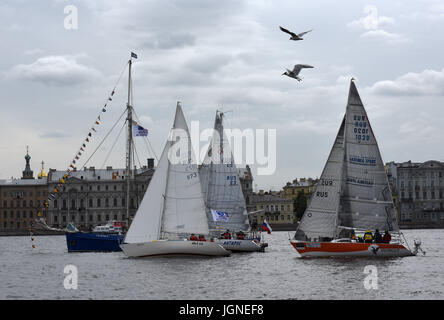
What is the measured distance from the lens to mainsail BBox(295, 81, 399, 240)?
127 ft

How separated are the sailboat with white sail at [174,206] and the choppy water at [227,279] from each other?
98 centimetres

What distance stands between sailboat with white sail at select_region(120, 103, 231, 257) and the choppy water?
979 mm

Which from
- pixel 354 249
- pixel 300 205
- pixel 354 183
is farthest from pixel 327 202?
pixel 300 205

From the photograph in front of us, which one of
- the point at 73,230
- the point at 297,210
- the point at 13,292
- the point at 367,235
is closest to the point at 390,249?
the point at 367,235

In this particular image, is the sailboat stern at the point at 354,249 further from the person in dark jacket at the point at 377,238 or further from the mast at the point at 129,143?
the mast at the point at 129,143

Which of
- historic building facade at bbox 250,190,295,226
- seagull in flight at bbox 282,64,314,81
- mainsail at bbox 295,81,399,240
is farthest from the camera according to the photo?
historic building facade at bbox 250,190,295,226

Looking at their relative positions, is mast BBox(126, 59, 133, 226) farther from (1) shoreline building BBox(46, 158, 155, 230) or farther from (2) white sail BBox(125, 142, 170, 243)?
(1) shoreline building BBox(46, 158, 155, 230)

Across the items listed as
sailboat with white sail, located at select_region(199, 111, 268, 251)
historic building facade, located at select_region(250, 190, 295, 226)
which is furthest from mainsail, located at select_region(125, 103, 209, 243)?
historic building facade, located at select_region(250, 190, 295, 226)

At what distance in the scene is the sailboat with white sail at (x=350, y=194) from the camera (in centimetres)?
3847

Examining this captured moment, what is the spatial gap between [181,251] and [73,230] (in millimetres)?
16176

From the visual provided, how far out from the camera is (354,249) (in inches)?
1455

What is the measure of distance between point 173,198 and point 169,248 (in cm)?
271

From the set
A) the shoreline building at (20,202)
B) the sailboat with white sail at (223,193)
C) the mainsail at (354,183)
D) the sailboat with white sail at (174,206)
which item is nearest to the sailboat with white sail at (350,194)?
the mainsail at (354,183)

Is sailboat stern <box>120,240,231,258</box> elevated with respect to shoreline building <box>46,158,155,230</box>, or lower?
lower
